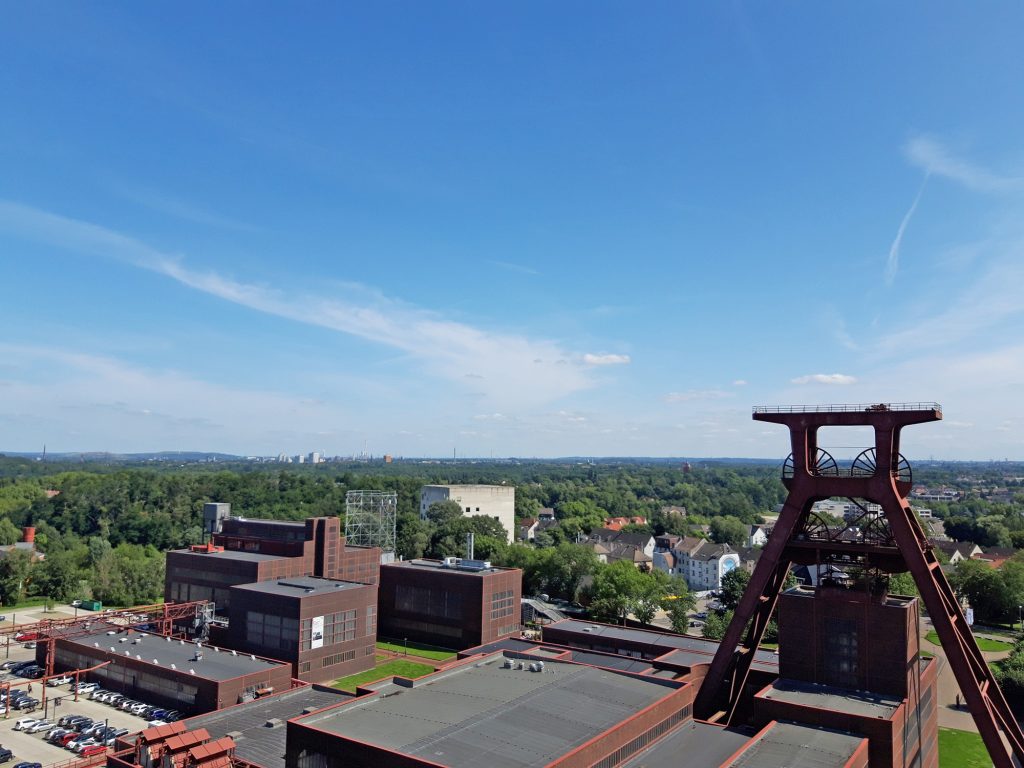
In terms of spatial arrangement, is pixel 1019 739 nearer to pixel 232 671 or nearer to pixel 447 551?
pixel 232 671

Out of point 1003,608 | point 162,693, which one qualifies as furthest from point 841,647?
point 1003,608

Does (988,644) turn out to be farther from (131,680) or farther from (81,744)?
(81,744)

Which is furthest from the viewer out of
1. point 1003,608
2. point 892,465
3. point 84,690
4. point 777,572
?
point 1003,608

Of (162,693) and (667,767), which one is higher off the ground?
(667,767)

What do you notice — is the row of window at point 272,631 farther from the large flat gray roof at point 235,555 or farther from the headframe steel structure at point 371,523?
the headframe steel structure at point 371,523

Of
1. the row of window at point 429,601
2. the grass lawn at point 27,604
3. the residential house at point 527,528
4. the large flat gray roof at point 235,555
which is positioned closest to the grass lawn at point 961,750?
the row of window at point 429,601

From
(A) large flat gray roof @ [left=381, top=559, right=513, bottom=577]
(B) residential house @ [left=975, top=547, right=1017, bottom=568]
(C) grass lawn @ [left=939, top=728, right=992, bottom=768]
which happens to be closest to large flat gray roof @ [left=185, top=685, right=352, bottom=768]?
(A) large flat gray roof @ [left=381, top=559, right=513, bottom=577]

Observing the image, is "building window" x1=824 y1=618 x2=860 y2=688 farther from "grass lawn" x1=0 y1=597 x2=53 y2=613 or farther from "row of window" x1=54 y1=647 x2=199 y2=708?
"grass lawn" x1=0 y1=597 x2=53 y2=613
